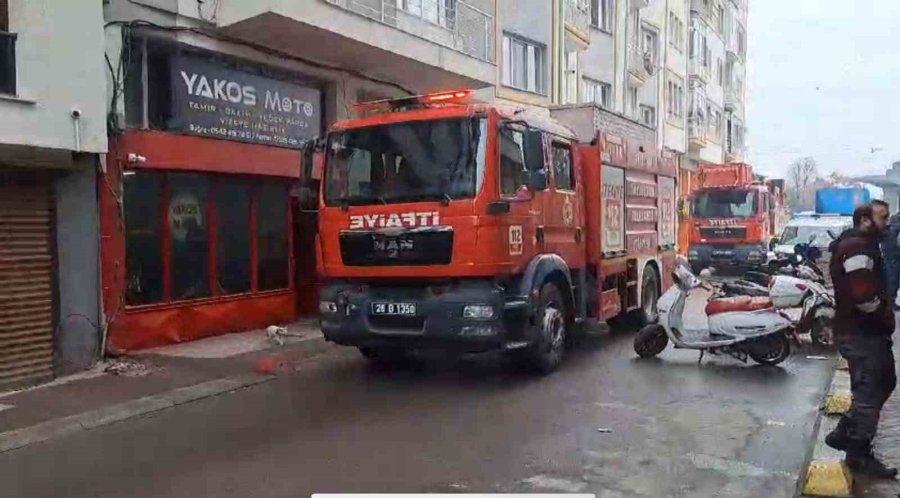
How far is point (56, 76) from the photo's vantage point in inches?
378

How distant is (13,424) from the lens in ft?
25.4

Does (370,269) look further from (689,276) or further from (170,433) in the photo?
(689,276)

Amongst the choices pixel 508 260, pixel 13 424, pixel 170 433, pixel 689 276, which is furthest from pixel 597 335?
pixel 13 424

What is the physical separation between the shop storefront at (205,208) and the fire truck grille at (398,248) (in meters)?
3.50

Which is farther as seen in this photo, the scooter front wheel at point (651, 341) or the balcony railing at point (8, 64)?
the scooter front wheel at point (651, 341)

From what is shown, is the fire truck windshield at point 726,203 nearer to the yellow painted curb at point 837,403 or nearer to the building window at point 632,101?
the building window at point 632,101

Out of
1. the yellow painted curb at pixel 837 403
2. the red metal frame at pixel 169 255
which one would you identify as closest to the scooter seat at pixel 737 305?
the yellow painted curb at pixel 837 403

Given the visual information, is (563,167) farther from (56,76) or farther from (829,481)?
(56,76)

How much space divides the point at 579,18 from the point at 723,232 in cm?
788

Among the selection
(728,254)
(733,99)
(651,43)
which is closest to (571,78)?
(728,254)

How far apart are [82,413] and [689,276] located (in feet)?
22.8

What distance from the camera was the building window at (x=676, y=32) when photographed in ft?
122

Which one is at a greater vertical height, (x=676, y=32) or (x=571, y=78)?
(x=676, y=32)

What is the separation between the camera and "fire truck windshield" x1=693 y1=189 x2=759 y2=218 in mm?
26516
